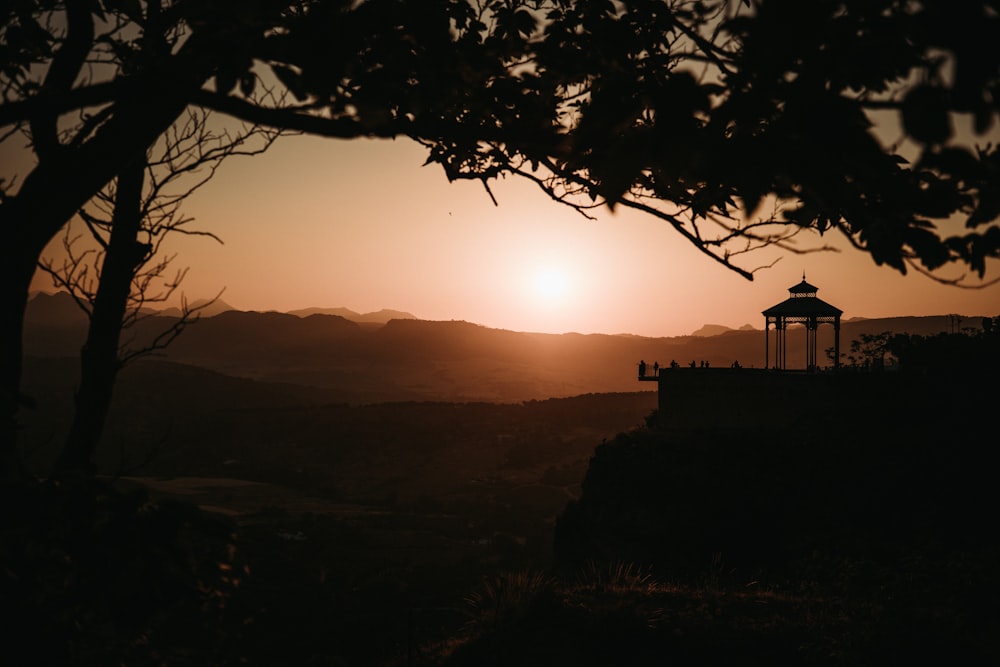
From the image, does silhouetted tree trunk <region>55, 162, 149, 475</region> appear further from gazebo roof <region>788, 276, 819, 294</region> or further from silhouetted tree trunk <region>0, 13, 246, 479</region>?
gazebo roof <region>788, 276, 819, 294</region>

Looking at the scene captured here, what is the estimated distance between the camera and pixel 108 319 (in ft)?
16.1

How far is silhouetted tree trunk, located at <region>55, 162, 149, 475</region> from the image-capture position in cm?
475

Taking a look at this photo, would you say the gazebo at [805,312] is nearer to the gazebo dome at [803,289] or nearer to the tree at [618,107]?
the gazebo dome at [803,289]

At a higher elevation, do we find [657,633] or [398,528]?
[657,633]

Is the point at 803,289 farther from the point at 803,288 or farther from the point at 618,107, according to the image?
the point at 618,107

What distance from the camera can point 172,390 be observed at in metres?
103

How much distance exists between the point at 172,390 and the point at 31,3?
107m

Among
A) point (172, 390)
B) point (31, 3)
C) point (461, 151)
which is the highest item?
point (31, 3)

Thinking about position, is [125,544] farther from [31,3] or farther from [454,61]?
[31,3]

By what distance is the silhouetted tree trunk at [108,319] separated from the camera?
15.6ft

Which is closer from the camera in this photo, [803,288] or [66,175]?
[66,175]

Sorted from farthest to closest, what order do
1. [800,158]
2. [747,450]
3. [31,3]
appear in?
[747,450], [31,3], [800,158]

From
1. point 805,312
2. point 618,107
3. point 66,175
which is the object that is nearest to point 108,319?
point 66,175

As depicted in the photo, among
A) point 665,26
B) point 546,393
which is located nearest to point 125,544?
point 665,26
